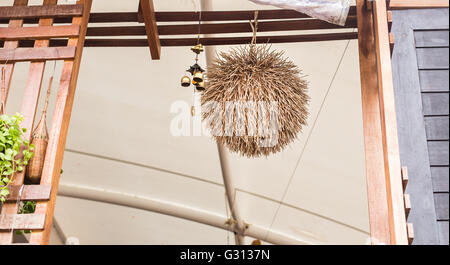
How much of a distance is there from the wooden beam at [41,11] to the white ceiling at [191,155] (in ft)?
5.06

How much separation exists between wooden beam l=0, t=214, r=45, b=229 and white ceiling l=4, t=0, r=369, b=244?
2.29m

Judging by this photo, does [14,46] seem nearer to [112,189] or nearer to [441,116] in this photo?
[441,116]

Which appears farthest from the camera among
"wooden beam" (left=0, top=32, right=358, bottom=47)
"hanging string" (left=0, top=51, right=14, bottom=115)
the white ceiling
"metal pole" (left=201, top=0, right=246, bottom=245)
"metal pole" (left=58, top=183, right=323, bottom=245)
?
"metal pole" (left=58, top=183, right=323, bottom=245)

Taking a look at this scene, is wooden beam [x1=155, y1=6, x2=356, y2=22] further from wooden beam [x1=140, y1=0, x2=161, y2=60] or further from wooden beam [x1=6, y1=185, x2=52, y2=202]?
wooden beam [x1=6, y1=185, x2=52, y2=202]

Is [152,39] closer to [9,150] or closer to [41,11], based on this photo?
[41,11]

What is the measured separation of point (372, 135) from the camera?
2.20 metres

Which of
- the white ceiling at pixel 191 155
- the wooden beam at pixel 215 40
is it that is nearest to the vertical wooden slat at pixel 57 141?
the wooden beam at pixel 215 40

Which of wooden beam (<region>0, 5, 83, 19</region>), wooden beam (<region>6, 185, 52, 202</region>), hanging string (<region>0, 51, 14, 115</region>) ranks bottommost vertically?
wooden beam (<region>6, 185, 52, 202</region>)

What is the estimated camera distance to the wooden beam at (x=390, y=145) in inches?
71.6

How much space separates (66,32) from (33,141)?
53 cm

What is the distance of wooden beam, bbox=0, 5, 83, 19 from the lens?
2.28 m

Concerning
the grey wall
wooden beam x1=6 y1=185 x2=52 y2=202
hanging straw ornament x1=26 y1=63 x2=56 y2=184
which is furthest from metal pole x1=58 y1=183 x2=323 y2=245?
wooden beam x1=6 y1=185 x2=52 y2=202

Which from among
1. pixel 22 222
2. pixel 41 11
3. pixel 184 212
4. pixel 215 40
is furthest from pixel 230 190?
pixel 22 222
